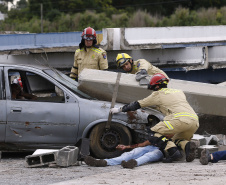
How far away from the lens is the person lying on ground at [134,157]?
26.5 feet

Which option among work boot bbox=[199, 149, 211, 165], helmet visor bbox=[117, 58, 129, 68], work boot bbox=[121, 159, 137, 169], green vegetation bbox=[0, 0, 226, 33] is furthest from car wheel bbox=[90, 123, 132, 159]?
green vegetation bbox=[0, 0, 226, 33]

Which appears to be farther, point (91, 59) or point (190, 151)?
point (91, 59)

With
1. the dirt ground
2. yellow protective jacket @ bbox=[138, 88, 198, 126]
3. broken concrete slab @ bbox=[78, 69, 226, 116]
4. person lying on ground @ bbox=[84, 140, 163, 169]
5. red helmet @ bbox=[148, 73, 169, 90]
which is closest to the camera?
the dirt ground

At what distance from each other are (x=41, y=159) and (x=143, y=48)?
7.89m

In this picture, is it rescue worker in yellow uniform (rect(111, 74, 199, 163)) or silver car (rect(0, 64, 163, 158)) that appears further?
silver car (rect(0, 64, 163, 158))

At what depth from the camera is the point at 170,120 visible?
28.2 feet

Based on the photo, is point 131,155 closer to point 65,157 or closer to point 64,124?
point 65,157

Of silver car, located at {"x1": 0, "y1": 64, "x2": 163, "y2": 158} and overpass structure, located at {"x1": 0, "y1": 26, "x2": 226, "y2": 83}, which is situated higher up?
overpass structure, located at {"x1": 0, "y1": 26, "x2": 226, "y2": 83}

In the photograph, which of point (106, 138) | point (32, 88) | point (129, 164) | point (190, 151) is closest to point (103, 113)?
point (106, 138)

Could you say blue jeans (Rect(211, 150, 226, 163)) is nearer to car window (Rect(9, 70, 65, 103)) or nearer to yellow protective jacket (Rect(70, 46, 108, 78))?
car window (Rect(9, 70, 65, 103))

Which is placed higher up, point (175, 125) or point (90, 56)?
point (90, 56)

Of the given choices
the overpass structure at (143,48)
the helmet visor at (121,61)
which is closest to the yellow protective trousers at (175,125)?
the helmet visor at (121,61)

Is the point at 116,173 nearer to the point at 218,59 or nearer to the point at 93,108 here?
the point at 93,108

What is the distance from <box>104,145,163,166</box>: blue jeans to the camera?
8273mm
